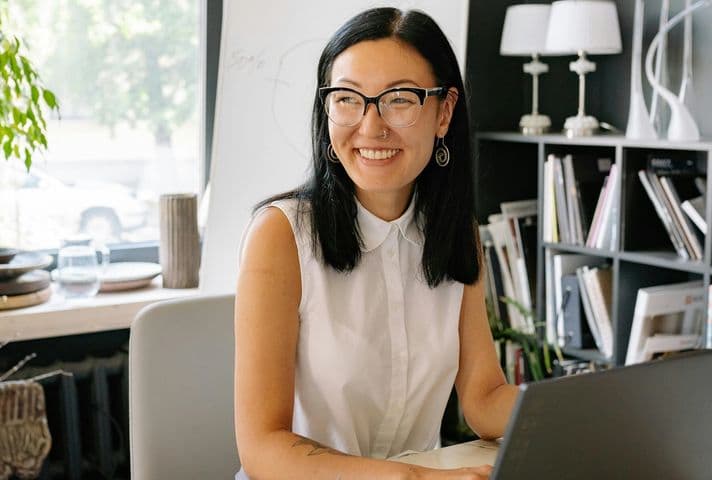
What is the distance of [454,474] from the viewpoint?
3.92 ft

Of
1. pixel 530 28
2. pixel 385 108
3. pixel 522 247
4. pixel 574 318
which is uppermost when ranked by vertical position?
pixel 530 28

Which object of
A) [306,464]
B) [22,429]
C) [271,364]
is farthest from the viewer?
[22,429]

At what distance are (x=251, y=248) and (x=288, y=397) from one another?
249 millimetres

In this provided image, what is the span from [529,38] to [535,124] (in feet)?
0.91

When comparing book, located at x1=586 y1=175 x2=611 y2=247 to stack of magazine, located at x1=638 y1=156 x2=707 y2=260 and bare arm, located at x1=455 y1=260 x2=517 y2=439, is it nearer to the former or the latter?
stack of magazine, located at x1=638 y1=156 x2=707 y2=260

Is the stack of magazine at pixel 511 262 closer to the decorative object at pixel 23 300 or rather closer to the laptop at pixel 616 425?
the decorative object at pixel 23 300

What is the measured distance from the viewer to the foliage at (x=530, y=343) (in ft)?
9.88

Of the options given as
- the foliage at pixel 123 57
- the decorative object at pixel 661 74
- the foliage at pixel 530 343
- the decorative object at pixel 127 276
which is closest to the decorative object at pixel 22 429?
the decorative object at pixel 127 276

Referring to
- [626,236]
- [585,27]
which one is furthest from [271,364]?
[585,27]

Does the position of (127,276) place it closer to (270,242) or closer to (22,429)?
(22,429)

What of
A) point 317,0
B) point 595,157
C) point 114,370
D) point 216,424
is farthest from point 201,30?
point 216,424

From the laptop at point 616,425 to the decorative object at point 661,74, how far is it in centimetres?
183

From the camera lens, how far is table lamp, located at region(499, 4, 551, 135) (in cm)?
298

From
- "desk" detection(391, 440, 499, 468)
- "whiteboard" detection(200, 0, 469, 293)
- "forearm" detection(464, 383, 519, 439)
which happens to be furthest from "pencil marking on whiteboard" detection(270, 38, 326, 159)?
"desk" detection(391, 440, 499, 468)
